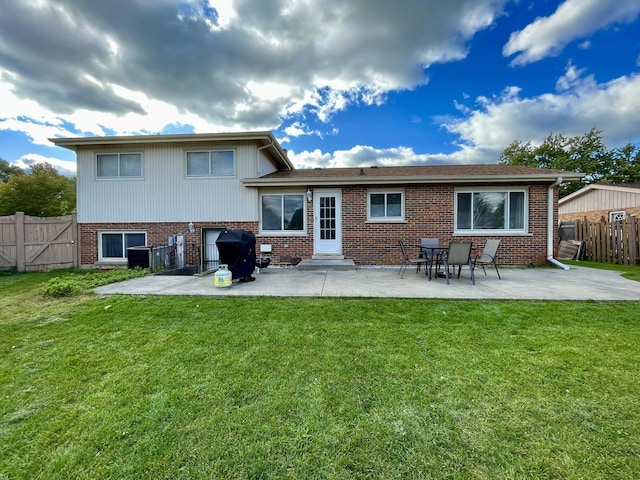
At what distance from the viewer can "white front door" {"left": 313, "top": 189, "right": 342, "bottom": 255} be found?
9055 mm

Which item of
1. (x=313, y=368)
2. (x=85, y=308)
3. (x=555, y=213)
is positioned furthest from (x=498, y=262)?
(x=85, y=308)

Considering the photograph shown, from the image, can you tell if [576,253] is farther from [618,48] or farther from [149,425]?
[149,425]

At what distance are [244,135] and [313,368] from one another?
833 cm

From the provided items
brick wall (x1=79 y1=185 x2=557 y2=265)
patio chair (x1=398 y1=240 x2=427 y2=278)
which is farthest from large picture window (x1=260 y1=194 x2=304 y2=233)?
patio chair (x1=398 y1=240 x2=427 y2=278)

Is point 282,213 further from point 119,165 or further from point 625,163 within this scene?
point 625,163

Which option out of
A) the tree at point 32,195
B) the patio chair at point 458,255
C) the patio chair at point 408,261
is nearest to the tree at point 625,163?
the patio chair at point 408,261

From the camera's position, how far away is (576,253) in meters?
11.4

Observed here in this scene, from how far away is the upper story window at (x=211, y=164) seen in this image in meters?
9.44

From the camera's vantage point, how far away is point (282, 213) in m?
9.40

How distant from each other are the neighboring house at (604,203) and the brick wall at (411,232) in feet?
22.7

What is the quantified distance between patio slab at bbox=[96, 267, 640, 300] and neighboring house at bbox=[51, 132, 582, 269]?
5.79 feet

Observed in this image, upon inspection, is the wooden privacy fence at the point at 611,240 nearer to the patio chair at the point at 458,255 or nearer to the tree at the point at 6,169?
the patio chair at the point at 458,255

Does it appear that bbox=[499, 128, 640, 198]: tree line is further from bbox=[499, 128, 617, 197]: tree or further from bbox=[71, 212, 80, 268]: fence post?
bbox=[71, 212, 80, 268]: fence post

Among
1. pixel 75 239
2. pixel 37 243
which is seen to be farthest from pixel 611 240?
pixel 37 243
